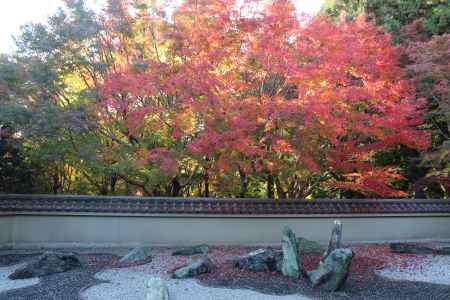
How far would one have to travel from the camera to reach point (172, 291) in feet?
22.9

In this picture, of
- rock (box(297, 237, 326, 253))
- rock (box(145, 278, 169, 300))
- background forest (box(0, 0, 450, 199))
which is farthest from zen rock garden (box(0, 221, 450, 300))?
background forest (box(0, 0, 450, 199))

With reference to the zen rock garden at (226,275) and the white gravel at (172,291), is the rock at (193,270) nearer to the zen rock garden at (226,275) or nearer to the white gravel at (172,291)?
the zen rock garden at (226,275)

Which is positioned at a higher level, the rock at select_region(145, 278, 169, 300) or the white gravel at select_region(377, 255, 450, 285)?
the rock at select_region(145, 278, 169, 300)

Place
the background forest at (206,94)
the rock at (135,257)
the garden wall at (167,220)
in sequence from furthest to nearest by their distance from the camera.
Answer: the garden wall at (167,220)
the background forest at (206,94)
the rock at (135,257)

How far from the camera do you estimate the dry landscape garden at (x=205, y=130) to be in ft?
31.7

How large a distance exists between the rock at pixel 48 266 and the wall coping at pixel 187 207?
8.32 feet

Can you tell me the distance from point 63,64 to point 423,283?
9.85 meters

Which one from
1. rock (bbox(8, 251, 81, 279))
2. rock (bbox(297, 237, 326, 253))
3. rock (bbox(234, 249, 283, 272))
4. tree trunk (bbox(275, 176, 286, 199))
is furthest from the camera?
tree trunk (bbox(275, 176, 286, 199))

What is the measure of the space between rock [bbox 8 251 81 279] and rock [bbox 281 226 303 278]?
4.16 metres

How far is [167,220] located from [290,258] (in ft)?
14.1

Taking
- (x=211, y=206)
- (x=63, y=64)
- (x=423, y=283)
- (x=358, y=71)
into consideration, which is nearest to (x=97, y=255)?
(x=211, y=206)

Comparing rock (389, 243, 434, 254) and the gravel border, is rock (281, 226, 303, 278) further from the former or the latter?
rock (389, 243, 434, 254)

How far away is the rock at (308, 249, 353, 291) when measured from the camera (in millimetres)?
7090

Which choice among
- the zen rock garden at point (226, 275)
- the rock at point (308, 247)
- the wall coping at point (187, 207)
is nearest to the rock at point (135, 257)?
the zen rock garden at point (226, 275)
